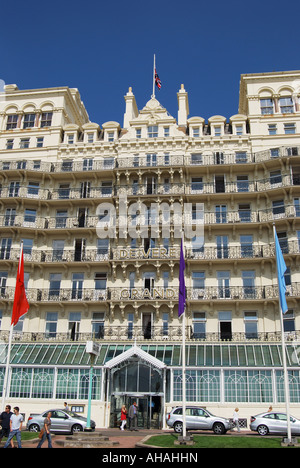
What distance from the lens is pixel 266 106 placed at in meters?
44.2

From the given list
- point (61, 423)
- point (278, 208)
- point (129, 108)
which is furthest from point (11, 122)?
point (61, 423)

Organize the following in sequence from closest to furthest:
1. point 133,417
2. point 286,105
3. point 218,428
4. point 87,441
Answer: point 87,441, point 218,428, point 133,417, point 286,105

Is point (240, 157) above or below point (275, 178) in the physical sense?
above

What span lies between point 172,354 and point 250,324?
23.1ft

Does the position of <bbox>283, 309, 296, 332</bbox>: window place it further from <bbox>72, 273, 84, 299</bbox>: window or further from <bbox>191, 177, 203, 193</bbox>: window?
<bbox>72, 273, 84, 299</bbox>: window

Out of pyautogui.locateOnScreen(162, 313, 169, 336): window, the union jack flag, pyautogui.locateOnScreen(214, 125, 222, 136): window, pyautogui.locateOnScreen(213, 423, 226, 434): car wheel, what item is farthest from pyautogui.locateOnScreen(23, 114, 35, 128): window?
pyautogui.locateOnScreen(213, 423, 226, 434): car wheel

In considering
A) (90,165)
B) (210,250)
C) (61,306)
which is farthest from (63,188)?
(210,250)

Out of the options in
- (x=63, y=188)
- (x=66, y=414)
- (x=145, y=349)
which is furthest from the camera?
(x=63, y=188)

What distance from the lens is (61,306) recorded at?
3947 centimetres

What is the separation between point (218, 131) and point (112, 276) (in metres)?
16.6

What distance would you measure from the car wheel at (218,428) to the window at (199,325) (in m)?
9.47

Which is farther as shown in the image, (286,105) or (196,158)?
(286,105)

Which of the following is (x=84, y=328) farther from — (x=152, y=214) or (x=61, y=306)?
(x=152, y=214)

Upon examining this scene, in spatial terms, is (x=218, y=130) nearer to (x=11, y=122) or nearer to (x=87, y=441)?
(x=11, y=122)
